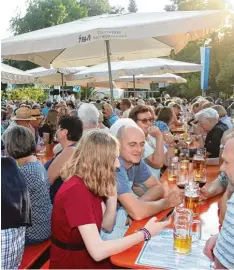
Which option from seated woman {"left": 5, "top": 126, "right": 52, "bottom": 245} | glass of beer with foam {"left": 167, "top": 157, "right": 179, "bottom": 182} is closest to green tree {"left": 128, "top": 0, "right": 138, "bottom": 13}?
glass of beer with foam {"left": 167, "top": 157, "right": 179, "bottom": 182}

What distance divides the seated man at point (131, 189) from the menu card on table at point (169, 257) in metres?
0.41

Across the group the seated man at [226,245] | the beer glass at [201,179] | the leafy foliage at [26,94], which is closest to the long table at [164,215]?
the beer glass at [201,179]

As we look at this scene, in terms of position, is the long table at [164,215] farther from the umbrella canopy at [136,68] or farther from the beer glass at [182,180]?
the umbrella canopy at [136,68]

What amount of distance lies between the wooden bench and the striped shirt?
1.39 metres

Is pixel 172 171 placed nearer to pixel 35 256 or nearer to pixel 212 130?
pixel 35 256

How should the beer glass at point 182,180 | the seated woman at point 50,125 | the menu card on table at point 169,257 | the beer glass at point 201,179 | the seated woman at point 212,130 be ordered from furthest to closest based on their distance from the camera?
the seated woman at point 50,125
the seated woman at point 212,130
the beer glass at point 201,179
the beer glass at point 182,180
the menu card on table at point 169,257

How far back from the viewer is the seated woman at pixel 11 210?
201 centimetres

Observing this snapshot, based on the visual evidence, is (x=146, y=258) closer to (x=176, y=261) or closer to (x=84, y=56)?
(x=176, y=261)

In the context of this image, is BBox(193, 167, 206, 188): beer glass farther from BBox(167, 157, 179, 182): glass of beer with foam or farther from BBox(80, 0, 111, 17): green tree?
BBox(80, 0, 111, 17): green tree

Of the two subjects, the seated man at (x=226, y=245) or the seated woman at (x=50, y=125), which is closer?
the seated man at (x=226, y=245)

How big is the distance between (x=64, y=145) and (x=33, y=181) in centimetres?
101

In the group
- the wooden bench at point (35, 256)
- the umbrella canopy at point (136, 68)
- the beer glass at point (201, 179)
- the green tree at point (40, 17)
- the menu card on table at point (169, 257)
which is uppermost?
the green tree at point (40, 17)

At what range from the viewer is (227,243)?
5.35ft

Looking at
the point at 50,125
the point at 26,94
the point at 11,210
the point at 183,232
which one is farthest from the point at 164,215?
the point at 26,94
